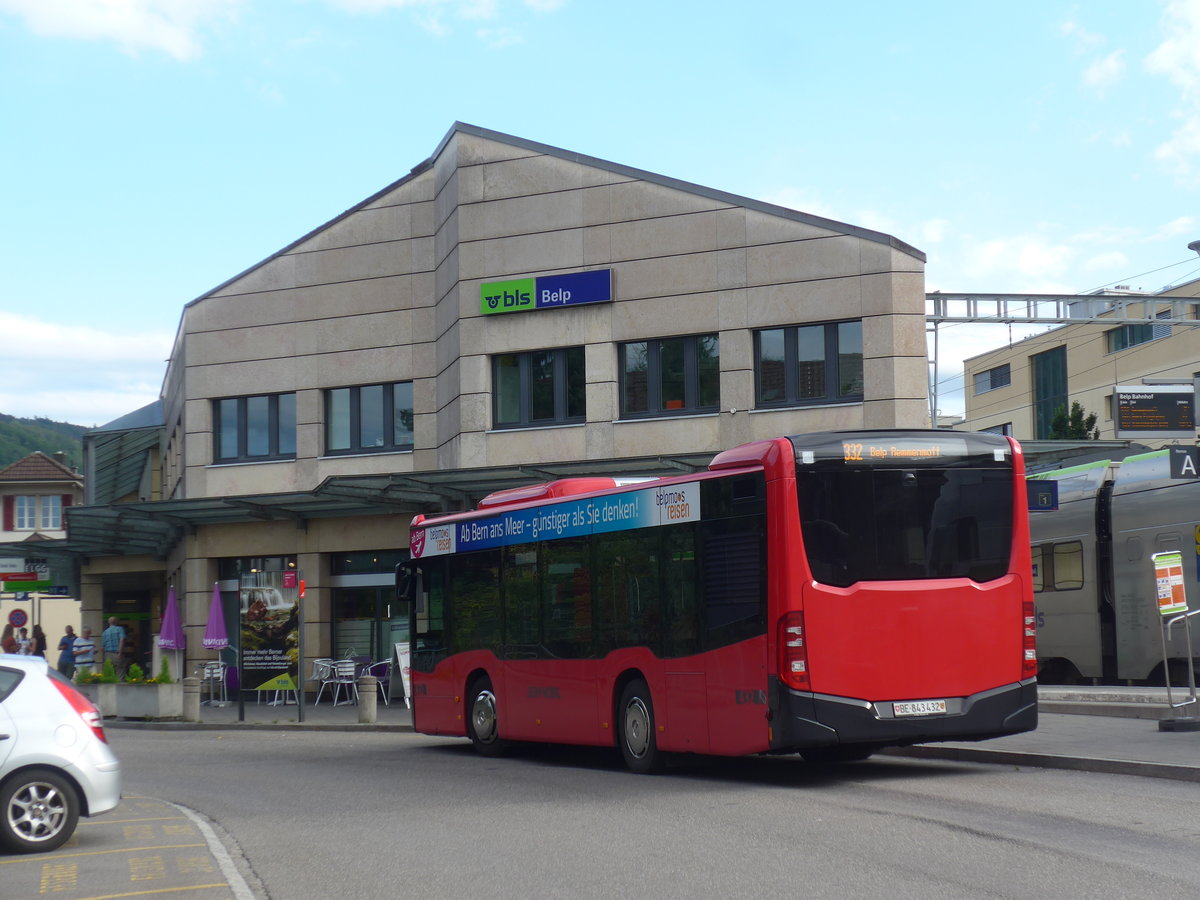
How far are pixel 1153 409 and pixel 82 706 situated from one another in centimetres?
3947

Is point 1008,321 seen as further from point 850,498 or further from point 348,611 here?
point 850,498

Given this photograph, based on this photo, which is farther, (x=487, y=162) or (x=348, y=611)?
(x=348, y=611)

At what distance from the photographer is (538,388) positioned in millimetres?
29391

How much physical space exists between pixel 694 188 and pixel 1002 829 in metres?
20.0

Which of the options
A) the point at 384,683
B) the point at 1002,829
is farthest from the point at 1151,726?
the point at 384,683

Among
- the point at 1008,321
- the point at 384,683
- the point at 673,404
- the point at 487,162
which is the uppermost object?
the point at 487,162

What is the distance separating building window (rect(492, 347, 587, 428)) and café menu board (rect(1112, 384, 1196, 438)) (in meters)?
20.6

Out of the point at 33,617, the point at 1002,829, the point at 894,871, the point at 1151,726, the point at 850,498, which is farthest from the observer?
the point at 33,617

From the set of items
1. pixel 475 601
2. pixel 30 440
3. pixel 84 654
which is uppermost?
pixel 30 440

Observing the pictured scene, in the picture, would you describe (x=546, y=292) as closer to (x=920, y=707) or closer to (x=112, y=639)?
(x=112, y=639)

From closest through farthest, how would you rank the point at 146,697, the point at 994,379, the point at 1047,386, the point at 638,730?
the point at 638,730 < the point at 146,697 < the point at 1047,386 < the point at 994,379

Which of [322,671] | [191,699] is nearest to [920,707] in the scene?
[191,699]

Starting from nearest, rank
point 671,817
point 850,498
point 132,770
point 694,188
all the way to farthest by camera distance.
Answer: point 671,817 → point 850,498 → point 132,770 → point 694,188

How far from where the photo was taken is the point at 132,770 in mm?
18031
